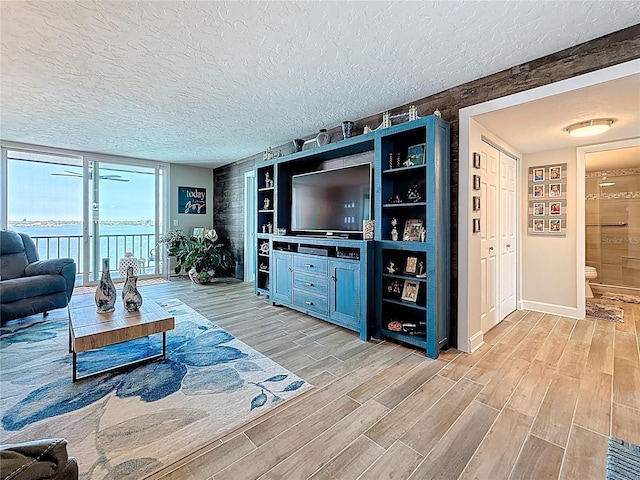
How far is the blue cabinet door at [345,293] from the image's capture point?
2.96 meters

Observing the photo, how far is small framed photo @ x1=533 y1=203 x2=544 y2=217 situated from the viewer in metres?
3.80

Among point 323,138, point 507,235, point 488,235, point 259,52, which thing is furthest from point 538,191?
point 259,52

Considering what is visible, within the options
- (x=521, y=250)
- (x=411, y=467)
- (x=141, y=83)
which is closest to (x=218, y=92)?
(x=141, y=83)

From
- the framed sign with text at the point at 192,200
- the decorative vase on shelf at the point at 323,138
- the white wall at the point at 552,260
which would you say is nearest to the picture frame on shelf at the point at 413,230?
the decorative vase on shelf at the point at 323,138

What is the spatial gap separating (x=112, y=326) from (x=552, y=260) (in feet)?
15.7

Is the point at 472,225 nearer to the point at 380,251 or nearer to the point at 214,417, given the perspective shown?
the point at 380,251

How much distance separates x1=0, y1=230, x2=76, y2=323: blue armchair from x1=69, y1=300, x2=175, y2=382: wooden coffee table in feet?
4.29

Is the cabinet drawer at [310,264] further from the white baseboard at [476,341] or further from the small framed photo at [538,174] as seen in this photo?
the small framed photo at [538,174]

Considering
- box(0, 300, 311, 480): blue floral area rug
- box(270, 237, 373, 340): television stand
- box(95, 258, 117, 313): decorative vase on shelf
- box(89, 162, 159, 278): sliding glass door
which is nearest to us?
→ box(0, 300, 311, 480): blue floral area rug

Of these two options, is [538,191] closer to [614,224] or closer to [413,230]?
[413,230]

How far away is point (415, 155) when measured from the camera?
2852mm

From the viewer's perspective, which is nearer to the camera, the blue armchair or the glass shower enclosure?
the blue armchair

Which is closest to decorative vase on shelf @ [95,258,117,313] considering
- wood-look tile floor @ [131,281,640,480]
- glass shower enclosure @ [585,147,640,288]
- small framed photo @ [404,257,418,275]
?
wood-look tile floor @ [131,281,640,480]

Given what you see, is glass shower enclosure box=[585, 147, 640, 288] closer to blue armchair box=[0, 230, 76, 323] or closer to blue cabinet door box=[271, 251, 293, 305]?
blue cabinet door box=[271, 251, 293, 305]
